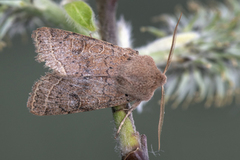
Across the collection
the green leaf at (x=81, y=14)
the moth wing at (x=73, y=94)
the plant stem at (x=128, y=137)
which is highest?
the green leaf at (x=81, y=14)

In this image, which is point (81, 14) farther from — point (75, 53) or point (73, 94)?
point (73, 94)

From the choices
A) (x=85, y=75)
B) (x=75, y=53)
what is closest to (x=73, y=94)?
(x=85, y=75)

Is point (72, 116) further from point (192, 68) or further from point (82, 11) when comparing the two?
point (82, 11)

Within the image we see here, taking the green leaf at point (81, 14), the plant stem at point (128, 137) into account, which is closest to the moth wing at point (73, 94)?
the plant stem at point (128, 137)

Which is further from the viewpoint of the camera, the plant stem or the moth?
the moth

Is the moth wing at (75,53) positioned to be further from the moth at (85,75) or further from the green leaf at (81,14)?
the green leaf at (81,14)

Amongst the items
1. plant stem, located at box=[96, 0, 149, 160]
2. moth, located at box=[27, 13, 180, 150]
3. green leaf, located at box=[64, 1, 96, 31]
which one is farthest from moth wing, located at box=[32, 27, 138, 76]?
green leaf, located at box=[64, 1, 96, 31]

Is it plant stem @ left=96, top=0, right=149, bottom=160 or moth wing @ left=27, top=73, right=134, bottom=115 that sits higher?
moth wing @ left=27, top=73, right=134, bottom=115

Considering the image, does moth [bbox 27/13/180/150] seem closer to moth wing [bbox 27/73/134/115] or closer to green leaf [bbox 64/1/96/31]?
moth wing [bbox 27/73/134/115]
